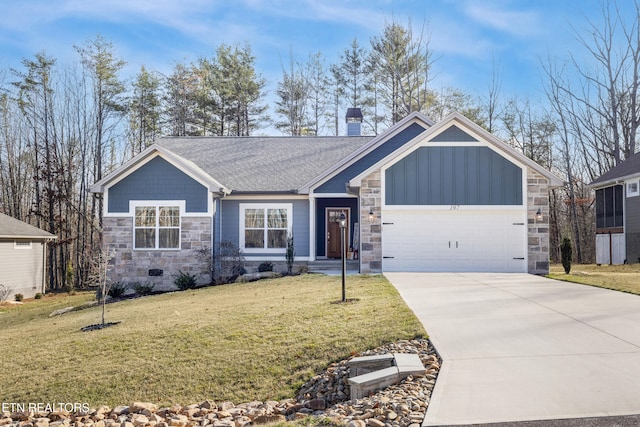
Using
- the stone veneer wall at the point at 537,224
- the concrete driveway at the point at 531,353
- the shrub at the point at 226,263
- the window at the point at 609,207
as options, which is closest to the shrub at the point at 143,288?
the shrub at the point at 226,263

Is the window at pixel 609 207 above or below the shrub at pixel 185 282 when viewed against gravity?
above

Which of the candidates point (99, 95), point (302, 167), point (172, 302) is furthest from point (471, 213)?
point (99, 95)

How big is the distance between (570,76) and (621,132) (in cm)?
429

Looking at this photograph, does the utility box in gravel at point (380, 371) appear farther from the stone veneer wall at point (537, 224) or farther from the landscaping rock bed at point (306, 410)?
the stone veneer wall at point (537, 224)

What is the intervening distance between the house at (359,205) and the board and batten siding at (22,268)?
5.98 meters

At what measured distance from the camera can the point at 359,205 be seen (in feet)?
49.3

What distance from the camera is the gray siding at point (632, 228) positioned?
21.0 meters

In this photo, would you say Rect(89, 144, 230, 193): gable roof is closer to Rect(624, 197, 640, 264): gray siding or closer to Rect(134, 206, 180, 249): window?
Rect(134, 206, 180, 249): window

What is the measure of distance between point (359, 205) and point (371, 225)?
0.88 m

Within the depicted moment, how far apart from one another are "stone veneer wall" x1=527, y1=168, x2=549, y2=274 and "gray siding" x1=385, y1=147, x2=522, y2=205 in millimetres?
362

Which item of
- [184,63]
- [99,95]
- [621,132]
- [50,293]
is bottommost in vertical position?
[50,293]

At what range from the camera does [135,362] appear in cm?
678

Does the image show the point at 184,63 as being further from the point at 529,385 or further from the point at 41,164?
the point at 529,385

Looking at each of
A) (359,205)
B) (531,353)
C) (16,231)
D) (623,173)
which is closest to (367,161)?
(359,205)
